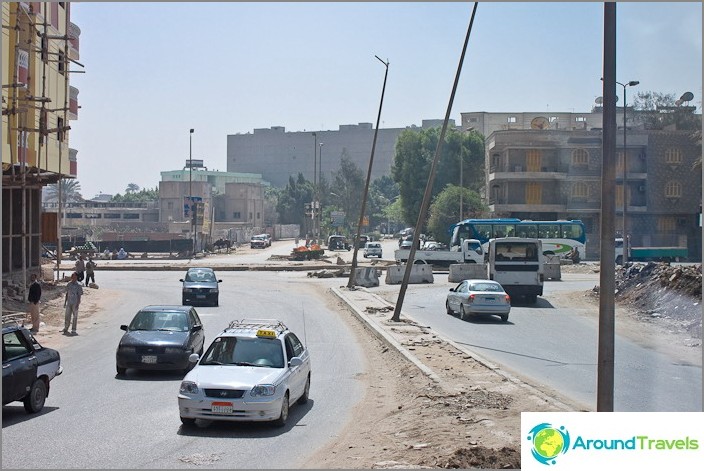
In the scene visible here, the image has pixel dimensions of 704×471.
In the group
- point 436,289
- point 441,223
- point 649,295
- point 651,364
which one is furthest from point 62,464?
point 441,223

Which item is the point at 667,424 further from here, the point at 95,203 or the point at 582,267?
the point at 95,203

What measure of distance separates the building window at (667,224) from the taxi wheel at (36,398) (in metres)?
32.5

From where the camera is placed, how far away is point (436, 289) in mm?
44938

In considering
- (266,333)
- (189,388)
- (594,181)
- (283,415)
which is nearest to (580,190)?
(594,181)

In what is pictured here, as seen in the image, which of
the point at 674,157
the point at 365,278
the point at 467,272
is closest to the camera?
the point at 674,157

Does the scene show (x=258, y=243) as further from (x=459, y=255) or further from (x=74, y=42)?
(x=74, y=42)

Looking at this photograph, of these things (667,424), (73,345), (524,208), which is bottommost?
(73,345)

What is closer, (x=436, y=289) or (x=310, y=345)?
(x=310, y=345)

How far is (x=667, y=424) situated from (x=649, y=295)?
2540 centimetres

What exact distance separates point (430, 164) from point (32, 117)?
59389 millimetres

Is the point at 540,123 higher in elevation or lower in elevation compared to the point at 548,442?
higher

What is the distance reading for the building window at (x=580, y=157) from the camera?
49.2 m

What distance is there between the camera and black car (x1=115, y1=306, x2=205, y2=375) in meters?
17.7

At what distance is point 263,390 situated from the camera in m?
12.5
